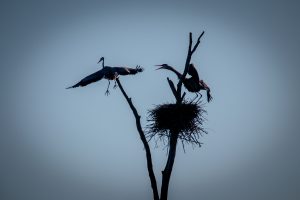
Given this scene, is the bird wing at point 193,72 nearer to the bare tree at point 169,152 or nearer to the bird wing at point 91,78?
the bare tree at point 169,152

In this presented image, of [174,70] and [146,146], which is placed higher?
[174,70]

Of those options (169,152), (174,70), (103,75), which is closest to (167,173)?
(169,152)

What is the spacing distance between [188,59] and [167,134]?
68.5 inches

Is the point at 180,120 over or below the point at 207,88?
below

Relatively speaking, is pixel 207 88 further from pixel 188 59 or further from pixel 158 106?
pixel 188 59

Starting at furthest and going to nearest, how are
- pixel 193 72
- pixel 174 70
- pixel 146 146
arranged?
pixel 174 70 < pixel 193 72 < pixel 146 146

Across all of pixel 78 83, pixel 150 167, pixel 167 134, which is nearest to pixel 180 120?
pixel 167 134

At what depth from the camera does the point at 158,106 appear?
7.34 m

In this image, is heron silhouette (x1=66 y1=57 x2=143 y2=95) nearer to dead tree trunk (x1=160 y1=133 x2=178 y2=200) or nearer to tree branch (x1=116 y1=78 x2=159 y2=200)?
tree branch (x1=116 y1=78 x2=159 y2=200)

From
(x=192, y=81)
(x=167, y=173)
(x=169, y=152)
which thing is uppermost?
(x=192, y=81)

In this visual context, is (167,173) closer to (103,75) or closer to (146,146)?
(146,146)

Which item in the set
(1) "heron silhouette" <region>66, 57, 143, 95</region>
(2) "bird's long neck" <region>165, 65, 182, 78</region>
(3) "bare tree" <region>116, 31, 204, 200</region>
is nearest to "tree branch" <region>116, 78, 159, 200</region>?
(3) "bare tree" <region>116, 31, 204, 200</region>

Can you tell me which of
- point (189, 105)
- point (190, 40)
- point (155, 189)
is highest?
point (190, 40)

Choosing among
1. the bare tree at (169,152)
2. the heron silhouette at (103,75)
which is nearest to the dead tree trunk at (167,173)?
the bare tree at (169,152)
